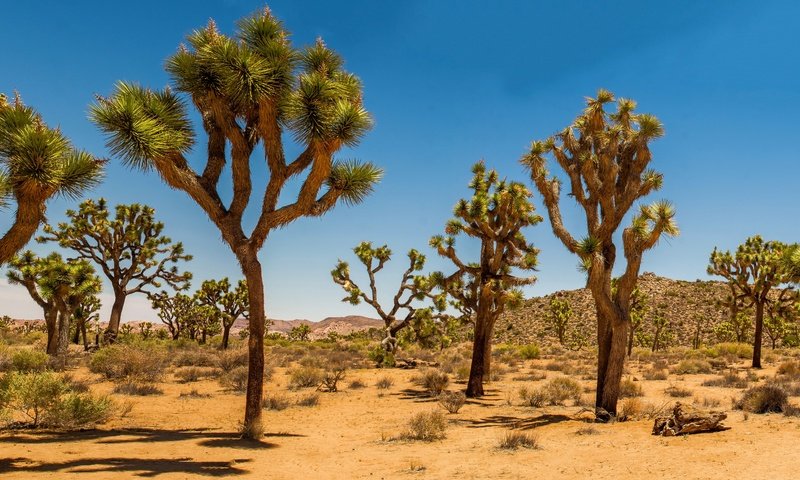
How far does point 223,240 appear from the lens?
11219mm

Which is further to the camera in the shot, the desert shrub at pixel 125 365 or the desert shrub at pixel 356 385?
the desert shrub at pixel 356 385

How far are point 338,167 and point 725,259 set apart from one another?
81.4 ft

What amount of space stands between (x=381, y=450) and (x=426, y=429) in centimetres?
129

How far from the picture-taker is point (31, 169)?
852 cm

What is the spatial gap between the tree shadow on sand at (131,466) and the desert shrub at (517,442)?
4473 millimetres

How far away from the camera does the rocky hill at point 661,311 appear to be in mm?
57156

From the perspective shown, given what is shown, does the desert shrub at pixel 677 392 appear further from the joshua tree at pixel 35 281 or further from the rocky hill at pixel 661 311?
the rocky hill at pixel 661 311

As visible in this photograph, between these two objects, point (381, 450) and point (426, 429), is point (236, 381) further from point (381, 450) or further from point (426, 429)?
point (381, 450)

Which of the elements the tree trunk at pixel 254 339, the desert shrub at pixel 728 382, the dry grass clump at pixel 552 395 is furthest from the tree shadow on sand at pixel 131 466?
the desert shrub at pixel 728 382

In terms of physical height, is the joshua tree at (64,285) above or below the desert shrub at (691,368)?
above

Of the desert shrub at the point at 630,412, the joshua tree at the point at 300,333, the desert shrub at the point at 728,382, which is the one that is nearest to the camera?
the desert shrub at the point at 630,412

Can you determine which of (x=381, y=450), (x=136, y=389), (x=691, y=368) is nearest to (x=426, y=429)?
(x=381, y=450)

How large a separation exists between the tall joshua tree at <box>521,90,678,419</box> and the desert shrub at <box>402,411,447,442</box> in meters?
3.79

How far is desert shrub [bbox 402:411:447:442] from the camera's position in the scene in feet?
35.3
